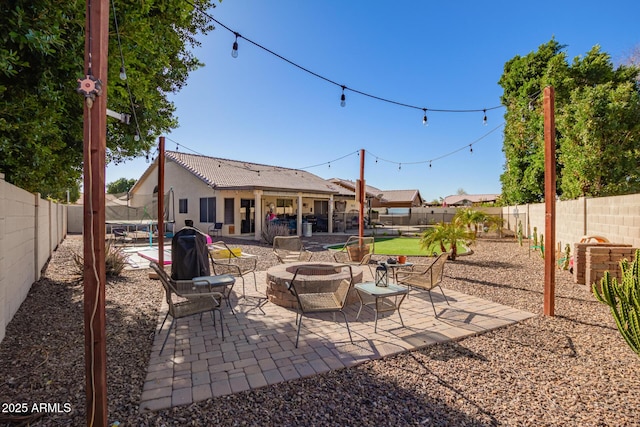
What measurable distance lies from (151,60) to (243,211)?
526 inches

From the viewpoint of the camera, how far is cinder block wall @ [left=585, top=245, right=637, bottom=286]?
6.11m

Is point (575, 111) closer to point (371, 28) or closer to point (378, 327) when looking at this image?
point (371, 28)

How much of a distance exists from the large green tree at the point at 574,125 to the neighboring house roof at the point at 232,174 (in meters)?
12.2

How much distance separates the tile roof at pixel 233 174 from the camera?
1703 centimetres

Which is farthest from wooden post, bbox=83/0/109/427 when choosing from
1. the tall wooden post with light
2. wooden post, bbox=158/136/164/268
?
wooden post, bbox=158/136/164/268

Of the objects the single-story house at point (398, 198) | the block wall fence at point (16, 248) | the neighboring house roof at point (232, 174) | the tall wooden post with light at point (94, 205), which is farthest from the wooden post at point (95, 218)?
the single-story house at point (398, 198)

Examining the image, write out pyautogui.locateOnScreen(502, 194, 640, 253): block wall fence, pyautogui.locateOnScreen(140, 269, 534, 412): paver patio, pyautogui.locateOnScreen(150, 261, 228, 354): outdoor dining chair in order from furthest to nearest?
1. pyautogui.locateOnScreen(502, 194, 640, 253): block wall fence
2. pyautogui.locateOnScreen(150, 261, 228, 354): outdoor dining chair
3. pyautogui.locateOnScreen(140, 269, 534, 412): paver patio

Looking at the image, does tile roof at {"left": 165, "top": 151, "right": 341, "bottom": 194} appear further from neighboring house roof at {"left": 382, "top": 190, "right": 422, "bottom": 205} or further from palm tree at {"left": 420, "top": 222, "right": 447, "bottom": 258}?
neighboring house roof at {"left": 382, "top": 190, "right": 422, "bottom": 205}

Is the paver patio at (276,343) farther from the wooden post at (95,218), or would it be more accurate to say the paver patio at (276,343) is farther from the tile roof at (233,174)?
the tile roof at (233,174)

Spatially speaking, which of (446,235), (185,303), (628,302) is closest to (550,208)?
(628,302)

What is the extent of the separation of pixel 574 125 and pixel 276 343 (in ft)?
48.4

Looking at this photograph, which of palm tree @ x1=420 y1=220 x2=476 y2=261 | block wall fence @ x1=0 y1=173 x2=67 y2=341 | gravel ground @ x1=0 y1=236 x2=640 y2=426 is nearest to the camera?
gravel ground @ x1=0 y1=236 x2=640 y2=426

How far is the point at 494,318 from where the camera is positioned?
472 cm

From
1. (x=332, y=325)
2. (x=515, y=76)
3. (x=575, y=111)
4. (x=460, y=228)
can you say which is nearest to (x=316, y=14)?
(x=460, y=228)
